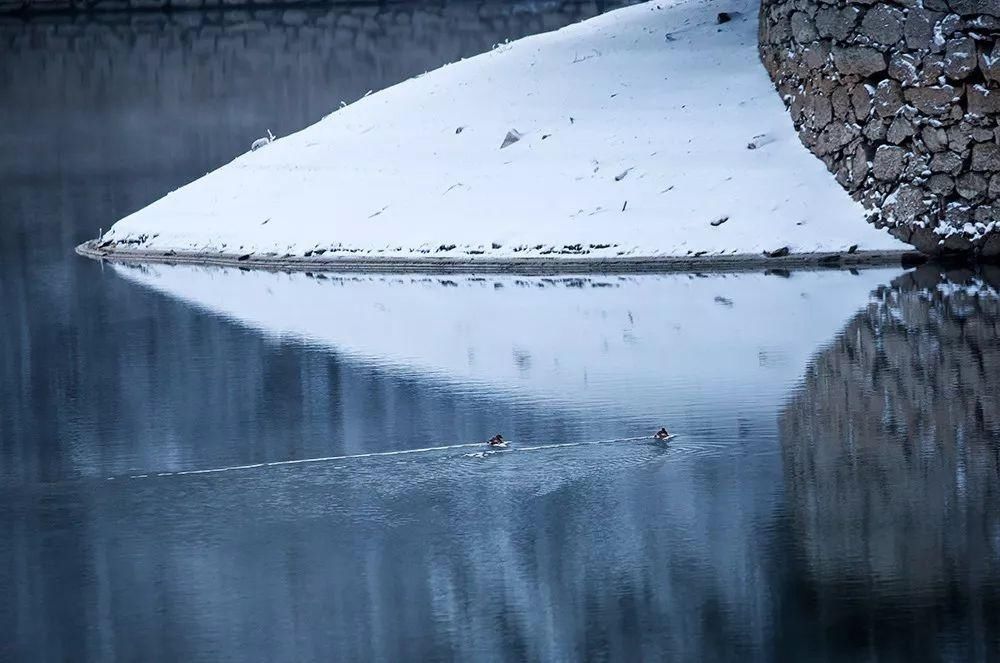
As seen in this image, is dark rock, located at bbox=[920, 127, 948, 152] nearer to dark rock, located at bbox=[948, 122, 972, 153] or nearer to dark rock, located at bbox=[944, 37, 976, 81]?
dark rock, located at bbox=[948, 122, 972, 153]

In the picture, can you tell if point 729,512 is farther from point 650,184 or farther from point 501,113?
point 501,113

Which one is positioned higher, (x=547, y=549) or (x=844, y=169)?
(x=844, y=169)

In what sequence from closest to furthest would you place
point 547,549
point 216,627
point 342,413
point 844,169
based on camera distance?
1. point 216,627
2. point 547,549
3. point 342,413
4. point 844,169

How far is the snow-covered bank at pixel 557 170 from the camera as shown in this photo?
17281 millimetres

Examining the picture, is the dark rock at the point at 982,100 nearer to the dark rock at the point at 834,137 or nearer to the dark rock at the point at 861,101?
the dark rock at the point at 861,101

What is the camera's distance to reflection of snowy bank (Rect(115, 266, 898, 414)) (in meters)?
12.0

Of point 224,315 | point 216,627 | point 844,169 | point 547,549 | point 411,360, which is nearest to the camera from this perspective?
point 216,627

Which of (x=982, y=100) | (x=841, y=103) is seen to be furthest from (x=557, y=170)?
(x=982, y=100)

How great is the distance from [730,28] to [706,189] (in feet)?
14.9

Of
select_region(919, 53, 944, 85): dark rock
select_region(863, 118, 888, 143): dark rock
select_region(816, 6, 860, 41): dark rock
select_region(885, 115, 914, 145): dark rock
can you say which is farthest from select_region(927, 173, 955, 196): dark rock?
select_region(816, 6, 860, 41): dark rock

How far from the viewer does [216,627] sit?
7516mm

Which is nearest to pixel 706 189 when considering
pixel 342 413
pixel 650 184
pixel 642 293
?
pixel 650 184

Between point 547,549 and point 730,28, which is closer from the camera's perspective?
point 547,549

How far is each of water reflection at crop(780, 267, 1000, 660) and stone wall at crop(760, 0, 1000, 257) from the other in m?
2.26
